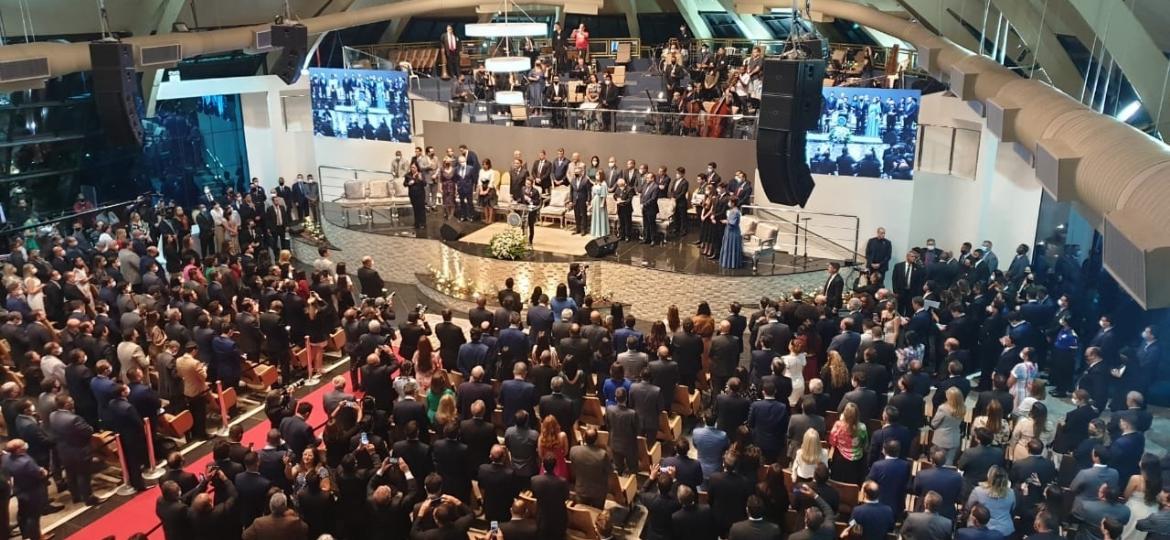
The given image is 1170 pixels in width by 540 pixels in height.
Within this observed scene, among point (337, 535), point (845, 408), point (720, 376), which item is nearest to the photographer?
point (337, 535)

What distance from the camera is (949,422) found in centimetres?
734

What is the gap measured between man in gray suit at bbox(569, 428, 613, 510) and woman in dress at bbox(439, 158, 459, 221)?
32.4ft

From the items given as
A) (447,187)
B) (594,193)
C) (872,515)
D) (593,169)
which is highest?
(593,169)

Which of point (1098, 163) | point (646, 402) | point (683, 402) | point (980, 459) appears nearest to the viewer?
point (1098, 163)

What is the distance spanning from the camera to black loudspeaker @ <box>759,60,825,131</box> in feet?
28.9

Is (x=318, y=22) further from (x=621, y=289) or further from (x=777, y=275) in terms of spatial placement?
(x=777, y=275)

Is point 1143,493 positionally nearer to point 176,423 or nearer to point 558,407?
point 558,407

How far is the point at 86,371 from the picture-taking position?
8188 millimetres

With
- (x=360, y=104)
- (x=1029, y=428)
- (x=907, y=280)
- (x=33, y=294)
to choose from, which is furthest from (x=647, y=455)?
(x=360, y=104)

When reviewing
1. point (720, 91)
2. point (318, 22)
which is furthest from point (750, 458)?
point (318, 22)

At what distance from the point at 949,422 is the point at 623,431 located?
2.73m

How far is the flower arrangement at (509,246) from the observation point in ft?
44.9

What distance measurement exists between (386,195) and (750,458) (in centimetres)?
1169

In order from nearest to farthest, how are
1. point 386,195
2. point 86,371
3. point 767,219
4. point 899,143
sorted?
point 86,371 < point 899,143 < point 767,219 < point 386,195
